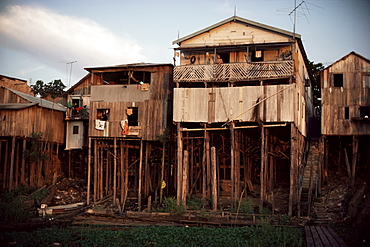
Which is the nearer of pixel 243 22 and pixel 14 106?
pixel 243 22

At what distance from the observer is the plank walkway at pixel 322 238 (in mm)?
15836

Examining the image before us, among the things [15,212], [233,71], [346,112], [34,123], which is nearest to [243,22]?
[233,71]

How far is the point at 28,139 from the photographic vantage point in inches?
1373

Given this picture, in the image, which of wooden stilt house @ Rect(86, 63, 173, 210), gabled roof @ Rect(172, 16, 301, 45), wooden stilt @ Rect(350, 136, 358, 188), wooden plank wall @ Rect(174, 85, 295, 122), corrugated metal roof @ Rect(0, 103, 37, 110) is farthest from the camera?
corrugated metal roof @ Rect(0, 103, 37, 110)

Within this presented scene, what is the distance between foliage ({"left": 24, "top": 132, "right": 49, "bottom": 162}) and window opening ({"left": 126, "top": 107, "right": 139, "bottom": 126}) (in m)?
Result: 9.19

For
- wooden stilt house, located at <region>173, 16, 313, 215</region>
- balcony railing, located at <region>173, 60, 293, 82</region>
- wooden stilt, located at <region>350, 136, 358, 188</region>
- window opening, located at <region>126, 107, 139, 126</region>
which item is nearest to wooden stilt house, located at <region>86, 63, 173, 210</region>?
window opening, located at <region>126, 107, 139, 126</region>

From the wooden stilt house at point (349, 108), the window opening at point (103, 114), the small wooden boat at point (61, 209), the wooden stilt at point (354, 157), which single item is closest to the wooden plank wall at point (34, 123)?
the window opening at point (103, 114)

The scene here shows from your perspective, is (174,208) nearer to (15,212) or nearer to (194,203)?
(194,203)

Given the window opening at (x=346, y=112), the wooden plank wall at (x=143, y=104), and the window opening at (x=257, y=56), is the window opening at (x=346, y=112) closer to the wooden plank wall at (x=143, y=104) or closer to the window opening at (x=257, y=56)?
the window opening at (x=257, y=56)

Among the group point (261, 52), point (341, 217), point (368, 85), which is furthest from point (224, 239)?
point (368, 85)

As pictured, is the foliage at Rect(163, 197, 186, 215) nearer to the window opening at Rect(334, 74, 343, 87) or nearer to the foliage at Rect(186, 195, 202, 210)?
the foliage at Rect(186, 195, 202, 210)

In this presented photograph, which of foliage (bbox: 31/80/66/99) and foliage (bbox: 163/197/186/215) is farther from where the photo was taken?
foliage (bbox: 31/80/66/99)

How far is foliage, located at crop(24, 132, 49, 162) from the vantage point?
3403cm

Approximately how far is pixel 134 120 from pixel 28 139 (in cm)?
1049
